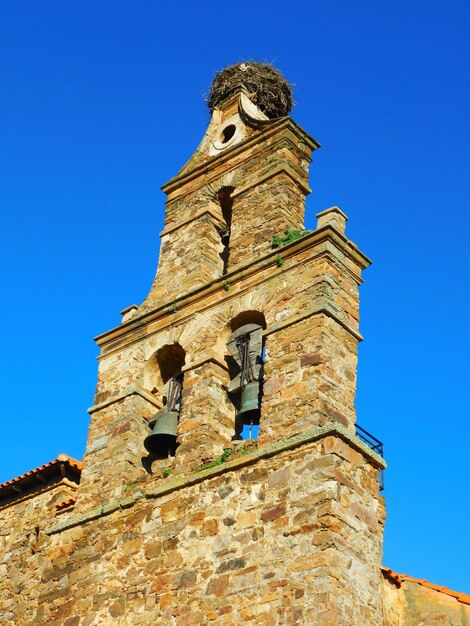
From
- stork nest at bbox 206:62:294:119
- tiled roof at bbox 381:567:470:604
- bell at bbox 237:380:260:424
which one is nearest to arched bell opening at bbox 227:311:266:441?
bell at bbox 237:380:260:424

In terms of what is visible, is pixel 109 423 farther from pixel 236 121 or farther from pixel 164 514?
pixel 236 121

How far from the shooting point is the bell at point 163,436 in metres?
10.6

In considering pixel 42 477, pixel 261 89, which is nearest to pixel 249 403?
pixel 42 477

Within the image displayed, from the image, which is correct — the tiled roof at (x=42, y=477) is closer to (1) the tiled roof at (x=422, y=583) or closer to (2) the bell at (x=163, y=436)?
(2) the bell at (x=163, y=436)

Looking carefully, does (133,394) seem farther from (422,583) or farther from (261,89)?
(261,89)

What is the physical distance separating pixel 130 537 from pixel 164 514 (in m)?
0.47

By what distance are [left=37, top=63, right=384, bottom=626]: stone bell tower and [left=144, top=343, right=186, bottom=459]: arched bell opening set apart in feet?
0.06

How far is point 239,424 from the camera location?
10422 millimetres

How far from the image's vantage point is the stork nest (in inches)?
564

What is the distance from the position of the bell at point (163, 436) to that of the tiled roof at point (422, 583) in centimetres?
274

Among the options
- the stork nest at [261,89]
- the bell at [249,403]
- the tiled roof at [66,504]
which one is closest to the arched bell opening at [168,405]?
the bell at [249,403]

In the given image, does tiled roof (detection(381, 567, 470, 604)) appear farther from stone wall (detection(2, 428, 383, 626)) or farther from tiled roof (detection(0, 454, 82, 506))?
tiled roof (detection(0, 454, 82, 506))

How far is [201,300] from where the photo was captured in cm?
1128

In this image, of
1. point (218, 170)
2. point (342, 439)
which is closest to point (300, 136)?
point (218, 170)
